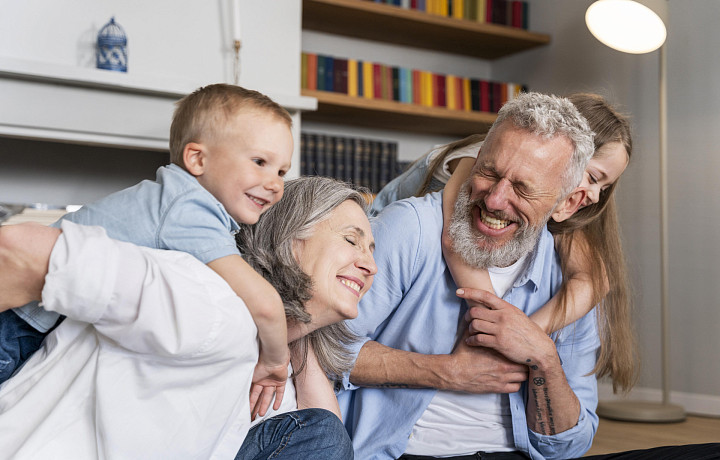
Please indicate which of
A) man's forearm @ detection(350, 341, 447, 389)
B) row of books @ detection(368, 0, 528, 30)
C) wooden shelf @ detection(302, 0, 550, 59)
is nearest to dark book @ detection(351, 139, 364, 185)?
wooden shelf @ detection(302, 0, 550, 59)

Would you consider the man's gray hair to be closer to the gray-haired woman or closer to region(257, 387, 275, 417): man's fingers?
the gray-haired woman

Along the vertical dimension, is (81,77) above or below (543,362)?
above

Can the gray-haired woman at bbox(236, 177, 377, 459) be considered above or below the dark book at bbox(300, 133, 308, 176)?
below

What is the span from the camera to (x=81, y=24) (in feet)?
8.98

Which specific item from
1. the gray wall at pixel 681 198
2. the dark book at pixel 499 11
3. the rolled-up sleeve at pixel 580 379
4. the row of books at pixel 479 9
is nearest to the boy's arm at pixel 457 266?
the rolled-up sleeve at pixel 580 379

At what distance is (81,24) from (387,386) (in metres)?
2.05

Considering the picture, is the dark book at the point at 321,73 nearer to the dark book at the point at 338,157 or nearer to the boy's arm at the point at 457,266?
the dark book at the point at 338,157

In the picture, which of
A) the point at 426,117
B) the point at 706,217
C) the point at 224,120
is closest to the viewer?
the point at 224,120

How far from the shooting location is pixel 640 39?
3.05 meters

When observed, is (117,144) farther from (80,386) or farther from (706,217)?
(706,217)

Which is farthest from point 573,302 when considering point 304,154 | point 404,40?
point 404,40

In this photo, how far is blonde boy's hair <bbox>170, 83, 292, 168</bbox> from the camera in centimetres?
115

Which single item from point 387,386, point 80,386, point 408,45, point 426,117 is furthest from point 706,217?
point 80,386

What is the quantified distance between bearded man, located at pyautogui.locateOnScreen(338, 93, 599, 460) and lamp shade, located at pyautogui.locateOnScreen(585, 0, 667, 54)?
178cm
